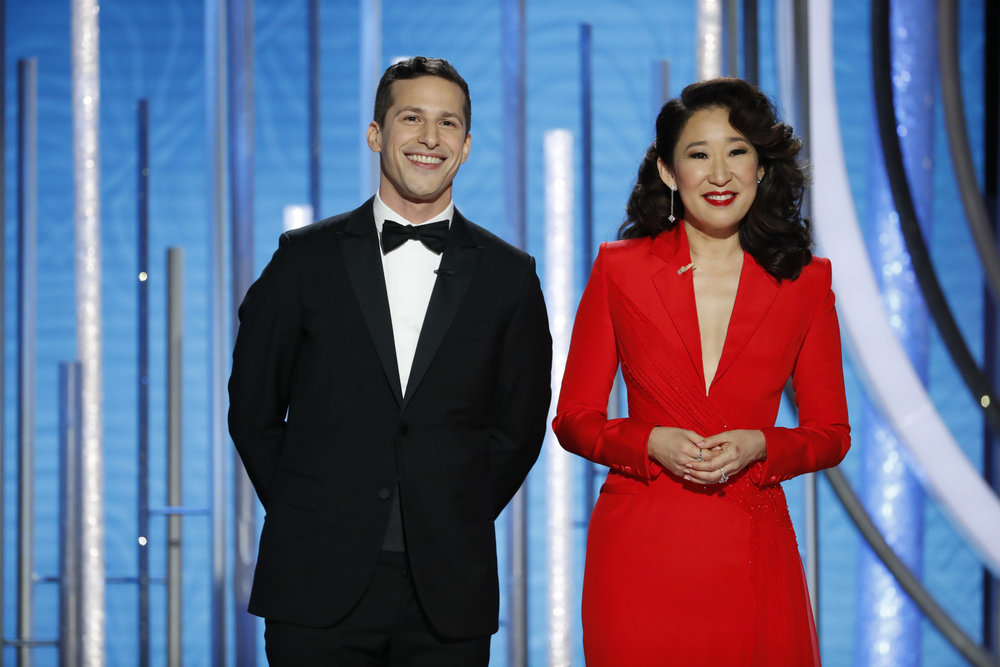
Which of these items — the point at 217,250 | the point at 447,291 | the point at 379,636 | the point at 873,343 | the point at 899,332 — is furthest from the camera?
the point at 899,332

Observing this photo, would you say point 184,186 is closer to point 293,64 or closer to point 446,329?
point 293,64

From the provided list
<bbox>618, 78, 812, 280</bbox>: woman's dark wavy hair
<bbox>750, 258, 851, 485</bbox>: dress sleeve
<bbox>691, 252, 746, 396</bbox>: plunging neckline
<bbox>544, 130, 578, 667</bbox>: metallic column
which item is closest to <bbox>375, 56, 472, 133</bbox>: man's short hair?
<bbox>618, 78, 812, 280</bbox>: woman's dark wavy hair

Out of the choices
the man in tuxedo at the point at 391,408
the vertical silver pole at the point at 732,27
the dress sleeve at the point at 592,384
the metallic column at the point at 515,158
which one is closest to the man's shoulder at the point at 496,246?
the man in tuxedo at the point at 391,408

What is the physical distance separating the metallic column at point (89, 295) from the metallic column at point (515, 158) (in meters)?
1.32

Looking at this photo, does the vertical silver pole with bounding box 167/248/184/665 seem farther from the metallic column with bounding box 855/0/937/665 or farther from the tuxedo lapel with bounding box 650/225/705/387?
the metallic column with bounding box 855/0/937/665

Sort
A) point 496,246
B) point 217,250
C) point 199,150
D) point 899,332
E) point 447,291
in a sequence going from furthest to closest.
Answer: point 199,150, point 899,332, point 217,250, point 496,246, point 447,291

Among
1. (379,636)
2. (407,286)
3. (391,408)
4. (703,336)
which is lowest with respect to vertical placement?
(379,636)

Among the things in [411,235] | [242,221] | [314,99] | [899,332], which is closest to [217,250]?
[242,221]

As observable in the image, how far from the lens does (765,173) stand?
2.22 m

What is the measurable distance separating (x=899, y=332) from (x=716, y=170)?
7.34ft

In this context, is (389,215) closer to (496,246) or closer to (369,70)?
(496,246)

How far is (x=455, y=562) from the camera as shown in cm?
207

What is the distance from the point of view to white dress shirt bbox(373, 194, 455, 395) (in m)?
2.12

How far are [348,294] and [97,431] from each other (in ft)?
6.04
